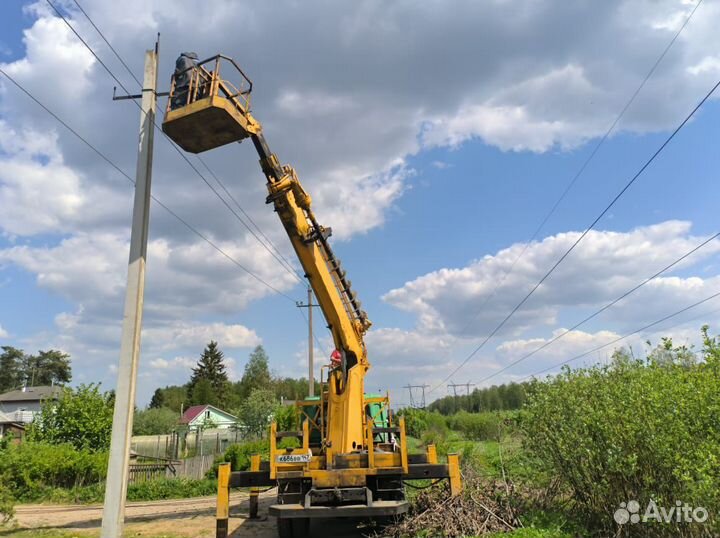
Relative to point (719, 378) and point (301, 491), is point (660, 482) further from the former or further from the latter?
point (301, 491)

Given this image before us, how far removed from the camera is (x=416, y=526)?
830cm

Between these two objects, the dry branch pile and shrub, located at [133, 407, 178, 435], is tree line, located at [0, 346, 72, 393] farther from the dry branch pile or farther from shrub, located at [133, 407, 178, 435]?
the dry branch pile

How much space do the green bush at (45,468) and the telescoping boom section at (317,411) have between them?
12186mm

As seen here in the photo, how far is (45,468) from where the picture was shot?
18.2 metres

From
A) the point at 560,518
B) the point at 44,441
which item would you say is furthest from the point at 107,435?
the point at 560,518

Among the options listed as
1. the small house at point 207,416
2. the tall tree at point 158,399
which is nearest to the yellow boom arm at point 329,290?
the small house at point 207,416

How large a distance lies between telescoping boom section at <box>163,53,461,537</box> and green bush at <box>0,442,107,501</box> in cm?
1219

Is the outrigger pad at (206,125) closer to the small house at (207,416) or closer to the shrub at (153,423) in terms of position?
the shrub at (153,423)

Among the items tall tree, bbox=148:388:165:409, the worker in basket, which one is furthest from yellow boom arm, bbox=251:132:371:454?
tall tree, bbox=148:388:165:409

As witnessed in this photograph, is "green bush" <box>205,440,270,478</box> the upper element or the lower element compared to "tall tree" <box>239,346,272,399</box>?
lower

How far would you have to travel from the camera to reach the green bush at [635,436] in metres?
5.79

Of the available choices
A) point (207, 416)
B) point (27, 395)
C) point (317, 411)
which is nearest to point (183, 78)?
Result: point (317, 411)

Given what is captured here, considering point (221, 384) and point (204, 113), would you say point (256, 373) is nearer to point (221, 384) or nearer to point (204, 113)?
point (221, 384)

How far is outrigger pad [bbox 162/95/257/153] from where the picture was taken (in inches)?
325
